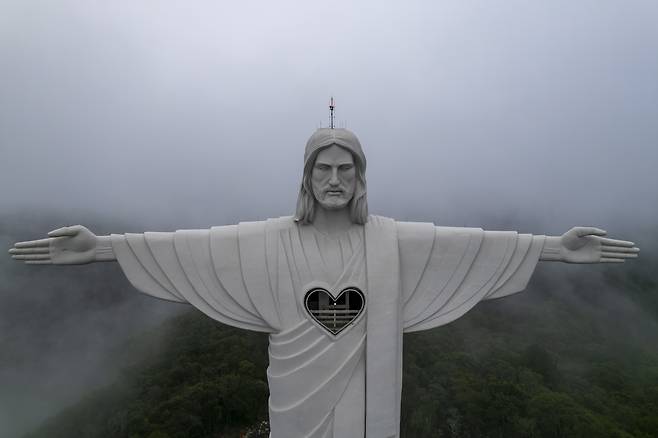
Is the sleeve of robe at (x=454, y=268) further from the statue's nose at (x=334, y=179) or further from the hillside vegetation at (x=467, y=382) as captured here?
the hillside vegetation at (x=467, y=382)

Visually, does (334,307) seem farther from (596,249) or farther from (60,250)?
(596,249)

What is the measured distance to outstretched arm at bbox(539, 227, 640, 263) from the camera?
537 cm

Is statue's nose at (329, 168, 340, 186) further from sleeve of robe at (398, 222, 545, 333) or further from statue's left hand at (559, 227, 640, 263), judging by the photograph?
statue's left hand at (559, 227, 640, 263)

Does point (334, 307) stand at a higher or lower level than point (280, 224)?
→ lower

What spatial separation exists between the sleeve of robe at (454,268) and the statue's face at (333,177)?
2.52 feet

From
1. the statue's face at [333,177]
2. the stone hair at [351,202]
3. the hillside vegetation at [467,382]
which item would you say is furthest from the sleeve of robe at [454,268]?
the hillside vegetation at [467,382]

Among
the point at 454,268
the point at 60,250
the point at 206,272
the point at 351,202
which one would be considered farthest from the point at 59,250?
the point at 454,268

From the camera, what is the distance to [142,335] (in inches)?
596

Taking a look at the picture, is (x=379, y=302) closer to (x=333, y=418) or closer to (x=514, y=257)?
(x=333, y=418)

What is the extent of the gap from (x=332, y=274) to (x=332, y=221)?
58cm

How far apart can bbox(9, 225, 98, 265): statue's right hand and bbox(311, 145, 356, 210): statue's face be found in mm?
2306

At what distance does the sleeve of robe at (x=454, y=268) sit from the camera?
5316mm

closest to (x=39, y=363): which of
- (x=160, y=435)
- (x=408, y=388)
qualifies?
(x=160, y=435)

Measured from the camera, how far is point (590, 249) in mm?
5402
